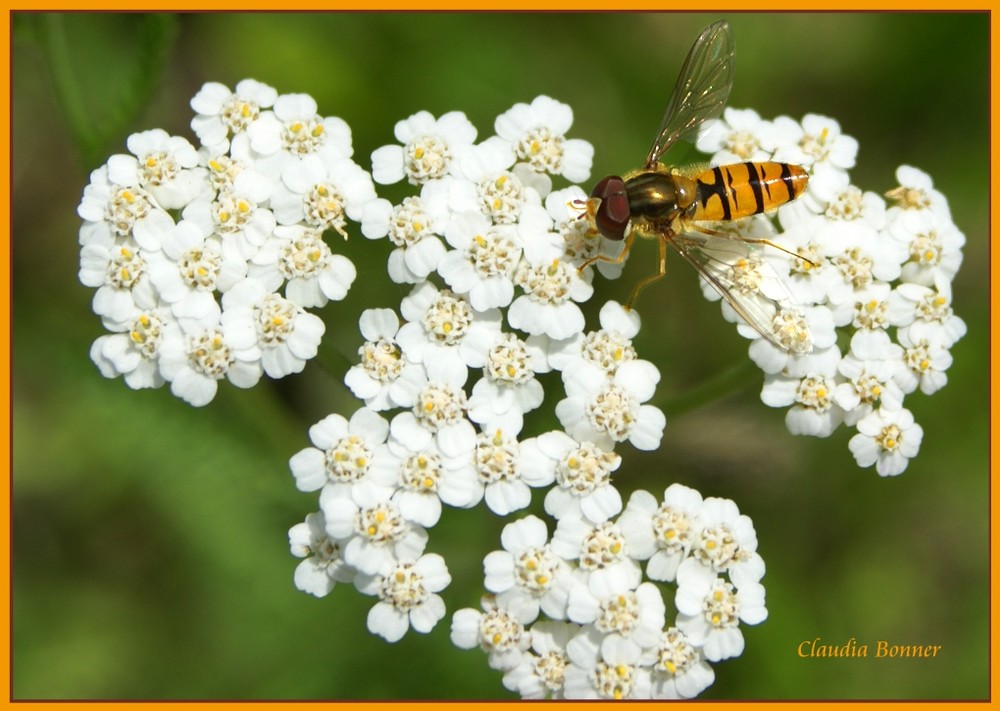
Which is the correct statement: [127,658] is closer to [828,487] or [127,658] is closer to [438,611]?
[438,611]

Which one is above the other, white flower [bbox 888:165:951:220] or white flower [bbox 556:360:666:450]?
white flower [bbox 888:165:951:220]

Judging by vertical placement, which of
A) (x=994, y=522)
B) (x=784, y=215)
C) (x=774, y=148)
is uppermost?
(x=774, y=148)

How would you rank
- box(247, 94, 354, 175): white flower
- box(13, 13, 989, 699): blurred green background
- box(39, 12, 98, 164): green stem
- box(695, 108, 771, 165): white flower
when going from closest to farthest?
box(247, 94, 354, 175): white flower, box(695, 108, 771, 165): white flower, box(39, 12, 98, 164): green stem, box(13, 13, 989, 699): blurred green background

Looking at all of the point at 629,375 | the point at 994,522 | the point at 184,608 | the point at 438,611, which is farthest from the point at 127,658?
the point at 994,522

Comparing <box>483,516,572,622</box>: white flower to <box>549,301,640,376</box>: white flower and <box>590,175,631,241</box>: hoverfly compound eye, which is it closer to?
<box>549,301,640,376</box>: white flower

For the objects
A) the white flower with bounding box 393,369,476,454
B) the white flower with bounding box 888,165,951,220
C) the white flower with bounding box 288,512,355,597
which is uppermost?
the white flower with bounding box 888,165,951,220

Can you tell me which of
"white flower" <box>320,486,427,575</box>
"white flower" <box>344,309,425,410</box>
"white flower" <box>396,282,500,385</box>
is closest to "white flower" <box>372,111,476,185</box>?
"white flower" <box>396,282,500,385</box>

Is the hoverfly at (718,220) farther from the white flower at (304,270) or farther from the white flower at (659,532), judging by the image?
the white flower at (304,270)
